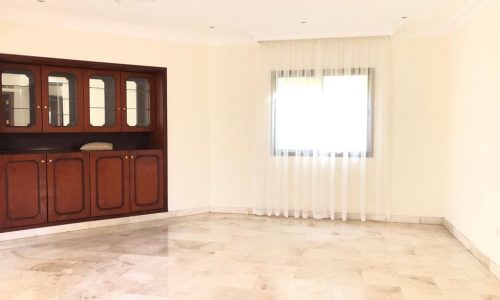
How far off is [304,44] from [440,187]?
8.39 feet

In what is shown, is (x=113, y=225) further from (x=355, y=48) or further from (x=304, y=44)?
(x=355, y=48)

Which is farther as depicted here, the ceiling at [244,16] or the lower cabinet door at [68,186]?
the lower cabinet door at [68,186]

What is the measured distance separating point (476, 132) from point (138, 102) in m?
4.05

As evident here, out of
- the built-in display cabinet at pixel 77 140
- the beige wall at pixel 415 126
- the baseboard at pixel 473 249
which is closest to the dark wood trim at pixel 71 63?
the built-in display cabinet at pixel 77 140

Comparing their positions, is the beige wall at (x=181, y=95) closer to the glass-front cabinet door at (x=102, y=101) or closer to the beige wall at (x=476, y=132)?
the glass-front cabinet door at (x=102, y=101)

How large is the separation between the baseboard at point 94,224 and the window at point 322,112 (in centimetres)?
155

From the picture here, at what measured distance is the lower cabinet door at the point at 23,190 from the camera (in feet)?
14.8

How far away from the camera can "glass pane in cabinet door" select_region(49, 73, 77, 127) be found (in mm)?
4867

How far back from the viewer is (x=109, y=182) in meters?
5.20

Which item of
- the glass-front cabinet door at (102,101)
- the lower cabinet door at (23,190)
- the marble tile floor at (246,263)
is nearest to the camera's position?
the marble tile floor at (246,263)

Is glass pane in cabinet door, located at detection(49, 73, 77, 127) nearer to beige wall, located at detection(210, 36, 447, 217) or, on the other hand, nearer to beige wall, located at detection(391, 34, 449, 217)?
beige wall, located at detection(210, 36, 447, 217)

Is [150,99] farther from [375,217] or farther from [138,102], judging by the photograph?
[375,217]

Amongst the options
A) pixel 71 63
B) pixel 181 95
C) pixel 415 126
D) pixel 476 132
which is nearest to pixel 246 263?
pixel 476 132

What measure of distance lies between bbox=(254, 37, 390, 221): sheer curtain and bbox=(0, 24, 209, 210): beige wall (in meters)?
0.84
